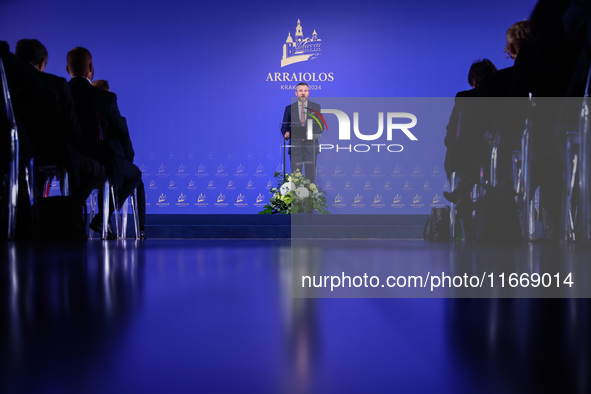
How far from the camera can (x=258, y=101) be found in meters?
7.12

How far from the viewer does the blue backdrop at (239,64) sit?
278 inches

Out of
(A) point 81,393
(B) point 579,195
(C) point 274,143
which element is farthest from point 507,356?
(C) point 274,143

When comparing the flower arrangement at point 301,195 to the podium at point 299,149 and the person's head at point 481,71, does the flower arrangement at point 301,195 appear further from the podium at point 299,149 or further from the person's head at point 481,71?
the person's head at point 481,71

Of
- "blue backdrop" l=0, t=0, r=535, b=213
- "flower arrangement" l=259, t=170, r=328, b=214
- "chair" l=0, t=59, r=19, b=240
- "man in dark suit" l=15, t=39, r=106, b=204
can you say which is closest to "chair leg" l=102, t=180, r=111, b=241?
"man in dark suit" l=15, t=39, r=106, b=204

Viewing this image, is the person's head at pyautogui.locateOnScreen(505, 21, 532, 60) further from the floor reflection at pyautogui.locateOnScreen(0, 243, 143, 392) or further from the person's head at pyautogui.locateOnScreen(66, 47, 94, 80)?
the person's head at pyautogui.locateOnScreen(66, 47, 94, 80)

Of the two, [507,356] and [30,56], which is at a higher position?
[30,56]

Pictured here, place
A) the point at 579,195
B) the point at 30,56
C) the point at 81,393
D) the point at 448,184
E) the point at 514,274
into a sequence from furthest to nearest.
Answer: the point at 30,56, the point at 448,184, the point at 579,195, the point at 514,274, the point at 81,393

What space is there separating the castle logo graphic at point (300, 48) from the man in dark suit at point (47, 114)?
526 centimetres

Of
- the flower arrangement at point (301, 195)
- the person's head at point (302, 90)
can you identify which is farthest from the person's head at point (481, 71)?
the person's head at point (302, 90)

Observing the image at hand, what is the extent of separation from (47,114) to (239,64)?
5355mm

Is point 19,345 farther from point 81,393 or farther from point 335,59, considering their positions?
point 335,59

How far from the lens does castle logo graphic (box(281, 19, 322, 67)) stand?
23.2 feet

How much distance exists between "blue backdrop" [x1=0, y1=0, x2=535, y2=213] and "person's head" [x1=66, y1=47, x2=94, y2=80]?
15.4ft

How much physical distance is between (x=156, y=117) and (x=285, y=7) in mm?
2517
